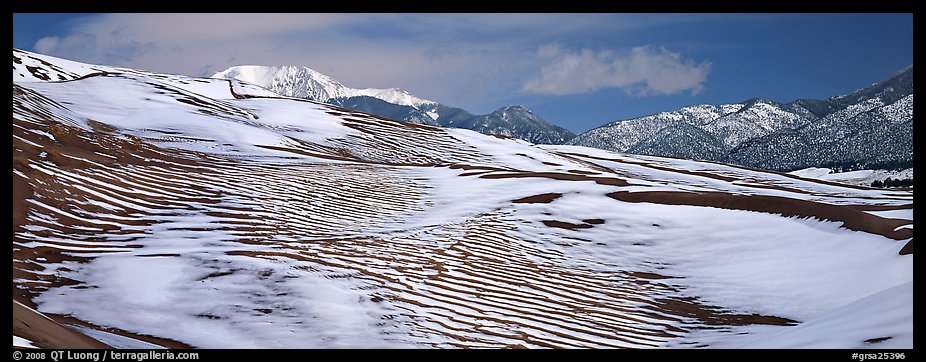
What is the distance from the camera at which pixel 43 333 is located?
662 centimetres

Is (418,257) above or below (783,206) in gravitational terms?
below

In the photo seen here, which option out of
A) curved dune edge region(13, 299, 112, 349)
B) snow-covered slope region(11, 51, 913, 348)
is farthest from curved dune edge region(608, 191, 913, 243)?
curved dune edge region(13, 299, 112, 349)

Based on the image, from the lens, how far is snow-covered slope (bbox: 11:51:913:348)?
31.8ft

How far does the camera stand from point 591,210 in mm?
19797

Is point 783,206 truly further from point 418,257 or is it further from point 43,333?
point 43,333

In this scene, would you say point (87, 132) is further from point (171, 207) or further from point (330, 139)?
point (330, 139)

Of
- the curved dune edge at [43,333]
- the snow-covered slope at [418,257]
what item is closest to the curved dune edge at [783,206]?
the snow-covered slope at [418,257]

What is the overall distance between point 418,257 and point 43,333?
7769 mm

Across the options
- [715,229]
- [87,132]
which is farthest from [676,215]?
[87,132]

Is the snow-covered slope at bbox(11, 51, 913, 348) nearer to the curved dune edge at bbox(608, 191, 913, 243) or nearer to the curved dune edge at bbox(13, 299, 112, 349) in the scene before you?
the curved dune edge at bbox(608, 191, 913, 243)

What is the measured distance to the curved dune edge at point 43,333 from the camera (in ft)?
20.7

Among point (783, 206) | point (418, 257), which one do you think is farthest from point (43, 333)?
point (783, 206)

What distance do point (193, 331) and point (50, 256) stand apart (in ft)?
15.1

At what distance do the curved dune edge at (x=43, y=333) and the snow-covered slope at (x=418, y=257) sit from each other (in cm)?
158
